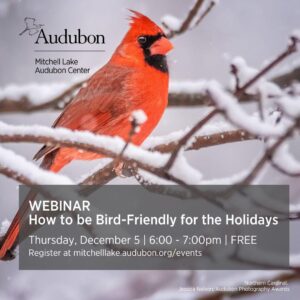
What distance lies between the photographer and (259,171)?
4.68ft

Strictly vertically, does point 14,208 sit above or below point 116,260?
above

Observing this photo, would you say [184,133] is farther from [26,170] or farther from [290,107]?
[290,107]

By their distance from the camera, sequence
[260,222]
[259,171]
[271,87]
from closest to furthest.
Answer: [259,171] < [271,87] < [260,222]

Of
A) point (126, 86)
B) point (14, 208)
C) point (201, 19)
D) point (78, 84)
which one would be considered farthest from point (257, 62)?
point (14, 208)

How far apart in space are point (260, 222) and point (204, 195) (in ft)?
1.72

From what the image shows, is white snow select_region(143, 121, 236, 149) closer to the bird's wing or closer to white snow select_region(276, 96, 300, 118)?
the bird's wing

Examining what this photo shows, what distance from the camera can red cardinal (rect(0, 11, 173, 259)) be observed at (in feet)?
6.63

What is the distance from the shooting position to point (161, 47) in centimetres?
210

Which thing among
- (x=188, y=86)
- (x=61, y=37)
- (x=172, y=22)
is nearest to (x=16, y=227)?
(x=61, y=37)

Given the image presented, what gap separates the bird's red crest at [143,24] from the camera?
2088mm

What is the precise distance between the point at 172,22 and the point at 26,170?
0.82 metres

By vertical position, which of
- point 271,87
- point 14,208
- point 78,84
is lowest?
point 14,208

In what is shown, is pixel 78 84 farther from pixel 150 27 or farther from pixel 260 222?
pixel 260 222

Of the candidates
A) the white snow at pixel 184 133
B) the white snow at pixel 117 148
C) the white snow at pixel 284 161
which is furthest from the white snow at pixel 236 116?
the white snow at pixel 184 133
